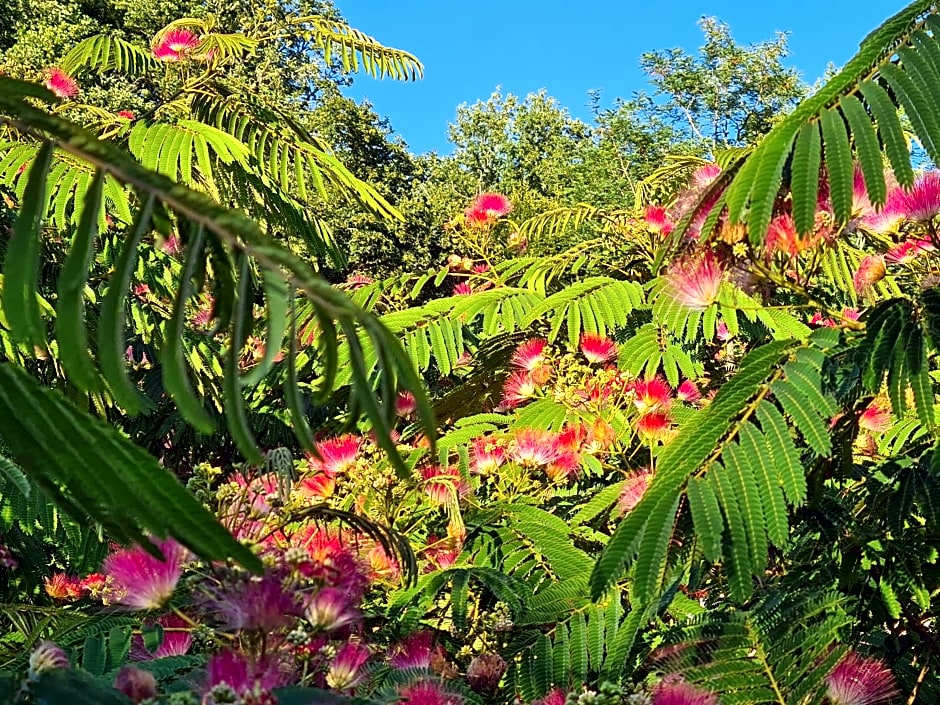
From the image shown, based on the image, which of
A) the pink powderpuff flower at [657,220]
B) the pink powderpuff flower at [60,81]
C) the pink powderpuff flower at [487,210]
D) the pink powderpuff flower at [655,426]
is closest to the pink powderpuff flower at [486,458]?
the pink powderpuff flower at [655,426]

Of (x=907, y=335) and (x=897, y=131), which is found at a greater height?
(x=897, y=131)

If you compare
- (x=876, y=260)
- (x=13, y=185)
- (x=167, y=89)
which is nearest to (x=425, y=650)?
(x=876, y=260)

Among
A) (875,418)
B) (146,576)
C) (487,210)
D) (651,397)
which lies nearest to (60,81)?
(487,210)

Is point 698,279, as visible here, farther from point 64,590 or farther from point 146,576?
point 64,590

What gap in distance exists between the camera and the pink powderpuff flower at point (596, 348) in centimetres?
261

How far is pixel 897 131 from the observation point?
1247 mm

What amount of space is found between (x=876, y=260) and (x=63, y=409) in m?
1.61

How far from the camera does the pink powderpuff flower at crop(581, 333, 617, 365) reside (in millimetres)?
2607

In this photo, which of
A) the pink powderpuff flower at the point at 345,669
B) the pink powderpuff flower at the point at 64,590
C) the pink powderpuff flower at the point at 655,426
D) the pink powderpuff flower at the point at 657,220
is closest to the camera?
the pink powderpuff flower at the point at 345,669

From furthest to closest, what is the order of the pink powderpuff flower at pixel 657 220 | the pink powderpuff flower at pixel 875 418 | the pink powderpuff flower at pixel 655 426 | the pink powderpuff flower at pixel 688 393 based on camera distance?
the pink powderpuff flower at pixel 657 220 < the pink powderpuff flower at pixel 688 393 < the pink powderpuff flower at pixel 655 426 < the pink powderpuff flower at pixel 875 418

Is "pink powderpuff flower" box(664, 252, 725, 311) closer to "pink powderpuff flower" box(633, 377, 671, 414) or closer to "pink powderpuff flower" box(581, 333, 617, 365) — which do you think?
"pink powderpuff flower" box(633, 377, 671, 414)

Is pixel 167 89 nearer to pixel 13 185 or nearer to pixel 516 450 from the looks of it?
pixel 13 185

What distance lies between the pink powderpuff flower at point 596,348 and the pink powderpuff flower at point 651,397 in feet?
1.11

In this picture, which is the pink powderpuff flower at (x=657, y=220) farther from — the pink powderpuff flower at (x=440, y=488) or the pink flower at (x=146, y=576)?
the pink flower at (x=146, y=576)
